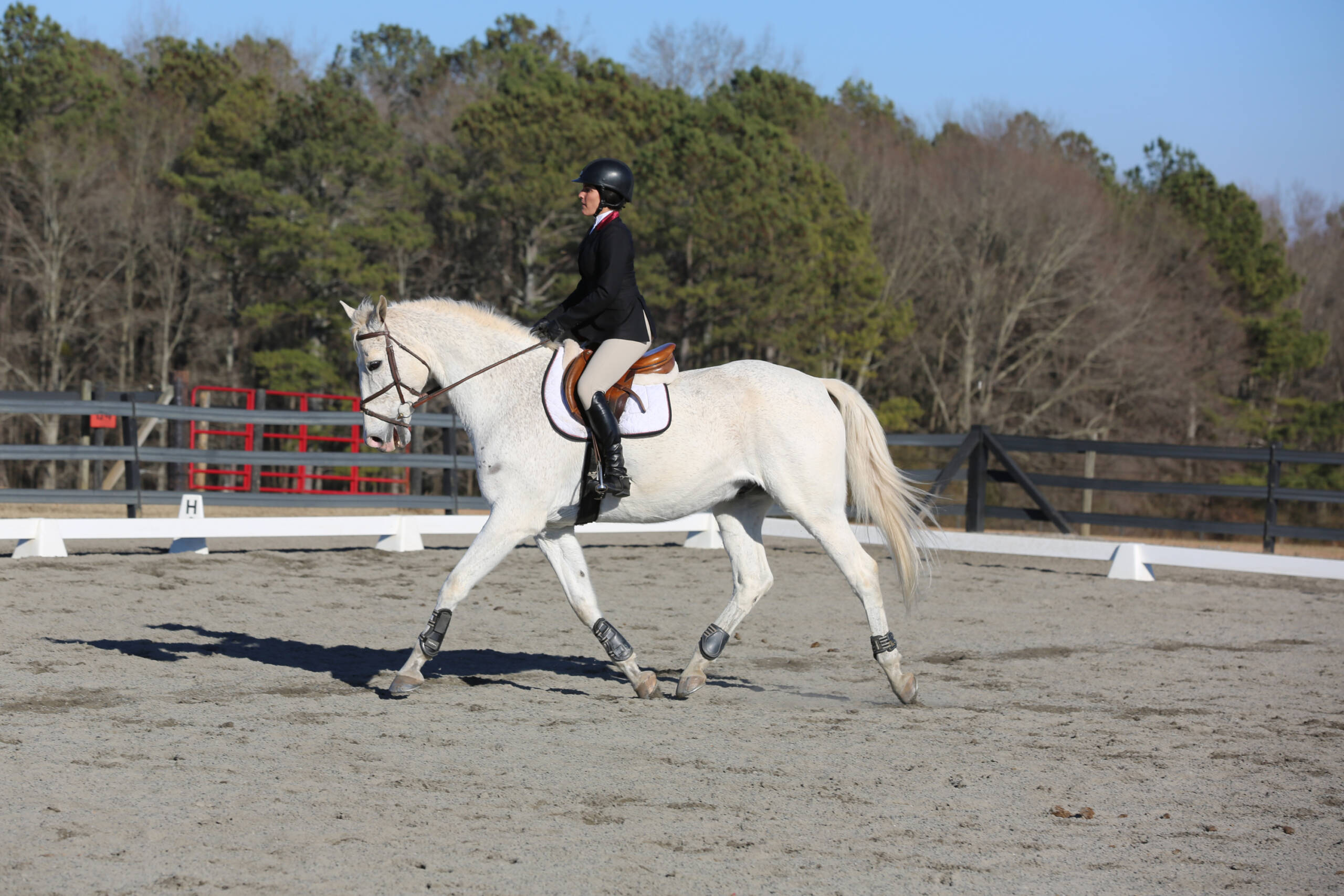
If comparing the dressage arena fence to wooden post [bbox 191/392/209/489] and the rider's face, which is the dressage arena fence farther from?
the rider's face

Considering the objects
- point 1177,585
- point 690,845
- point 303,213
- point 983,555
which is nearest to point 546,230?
point 303,213

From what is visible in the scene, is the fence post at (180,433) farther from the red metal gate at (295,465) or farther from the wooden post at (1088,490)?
the wooden post at (1088,490)

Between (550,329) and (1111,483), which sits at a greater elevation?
(550,329)

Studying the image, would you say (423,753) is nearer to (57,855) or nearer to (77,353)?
(57,855)

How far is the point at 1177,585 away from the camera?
425 inches

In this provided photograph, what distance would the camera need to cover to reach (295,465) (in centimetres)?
1886

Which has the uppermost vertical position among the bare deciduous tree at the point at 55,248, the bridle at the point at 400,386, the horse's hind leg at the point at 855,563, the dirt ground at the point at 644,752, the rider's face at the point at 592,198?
the bare deciduous tree at the point at 55,248

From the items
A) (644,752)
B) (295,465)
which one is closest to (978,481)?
(644,752)

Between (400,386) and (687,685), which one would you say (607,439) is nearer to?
(400,386)

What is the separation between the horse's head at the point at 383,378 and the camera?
5.91m

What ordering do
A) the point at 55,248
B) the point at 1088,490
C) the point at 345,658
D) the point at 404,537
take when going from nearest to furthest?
the point at 345,658, the point at 404,537, the point at 1088,490, the point at 55,248

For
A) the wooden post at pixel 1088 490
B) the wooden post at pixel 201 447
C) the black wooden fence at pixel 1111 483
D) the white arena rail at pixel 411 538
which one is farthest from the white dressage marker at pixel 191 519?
the wooden post at pixel 1088 490

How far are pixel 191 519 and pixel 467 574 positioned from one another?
19.8 feet

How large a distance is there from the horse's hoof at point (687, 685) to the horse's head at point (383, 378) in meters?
1.82
